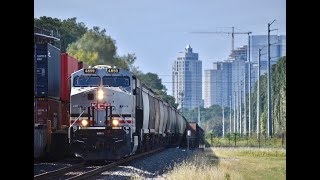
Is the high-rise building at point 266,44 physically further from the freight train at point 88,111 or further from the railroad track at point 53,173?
the railroad track at point 53,173

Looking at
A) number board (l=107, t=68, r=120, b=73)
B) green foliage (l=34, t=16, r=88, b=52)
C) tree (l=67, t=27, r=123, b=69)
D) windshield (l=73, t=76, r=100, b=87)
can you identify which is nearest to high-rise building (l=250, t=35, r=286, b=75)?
number board (l=107, t=68, r=120, b=73)

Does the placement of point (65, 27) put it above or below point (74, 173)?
above

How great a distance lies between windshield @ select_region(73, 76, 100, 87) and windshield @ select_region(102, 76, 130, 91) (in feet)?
0.97

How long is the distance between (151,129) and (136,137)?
7.47m

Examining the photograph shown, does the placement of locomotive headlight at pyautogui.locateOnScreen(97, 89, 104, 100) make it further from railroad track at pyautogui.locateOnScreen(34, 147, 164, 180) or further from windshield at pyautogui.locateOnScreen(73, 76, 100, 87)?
railroad track at pyautogui.locateOnScreen(34, 147, 164, 180)

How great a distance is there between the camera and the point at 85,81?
80.3 ft

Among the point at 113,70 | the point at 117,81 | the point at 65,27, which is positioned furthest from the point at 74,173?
the point at 65,27

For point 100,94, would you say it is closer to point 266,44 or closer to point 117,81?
point 117,81

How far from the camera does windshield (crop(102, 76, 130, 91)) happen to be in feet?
80.2

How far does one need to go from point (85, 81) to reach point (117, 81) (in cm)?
126

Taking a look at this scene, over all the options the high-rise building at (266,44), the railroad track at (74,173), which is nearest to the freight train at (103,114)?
the railroad track at (74,173)
